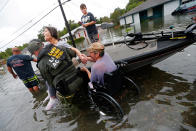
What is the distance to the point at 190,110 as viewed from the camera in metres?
2.16

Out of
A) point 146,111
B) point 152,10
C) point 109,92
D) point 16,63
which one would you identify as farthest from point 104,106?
point 152,10

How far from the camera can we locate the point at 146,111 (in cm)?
240

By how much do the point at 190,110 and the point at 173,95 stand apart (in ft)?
1.67

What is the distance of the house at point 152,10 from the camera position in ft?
78.3

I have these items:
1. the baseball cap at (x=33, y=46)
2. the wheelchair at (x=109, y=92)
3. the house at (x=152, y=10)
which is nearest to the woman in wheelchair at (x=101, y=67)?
the wheelchair at (x=109, y=92)

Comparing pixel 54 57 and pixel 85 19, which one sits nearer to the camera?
pixel 54 57

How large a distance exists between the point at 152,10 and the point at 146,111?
107ft

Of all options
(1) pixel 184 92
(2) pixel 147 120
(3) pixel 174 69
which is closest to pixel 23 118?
(2) pixel 147 120

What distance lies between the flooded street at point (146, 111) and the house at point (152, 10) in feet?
65.9

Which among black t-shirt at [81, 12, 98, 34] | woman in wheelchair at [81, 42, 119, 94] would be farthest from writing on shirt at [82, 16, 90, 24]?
woman in wheelchair at [81, 42, 119, 94]

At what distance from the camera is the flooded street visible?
2.11 meters

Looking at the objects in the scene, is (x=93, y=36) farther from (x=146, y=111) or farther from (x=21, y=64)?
(x=146, y=111)

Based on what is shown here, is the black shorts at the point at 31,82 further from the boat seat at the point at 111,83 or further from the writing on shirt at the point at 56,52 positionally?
the boat seat at the point at 111,83

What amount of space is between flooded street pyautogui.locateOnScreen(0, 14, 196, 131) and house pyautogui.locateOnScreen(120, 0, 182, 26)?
2008 cm
